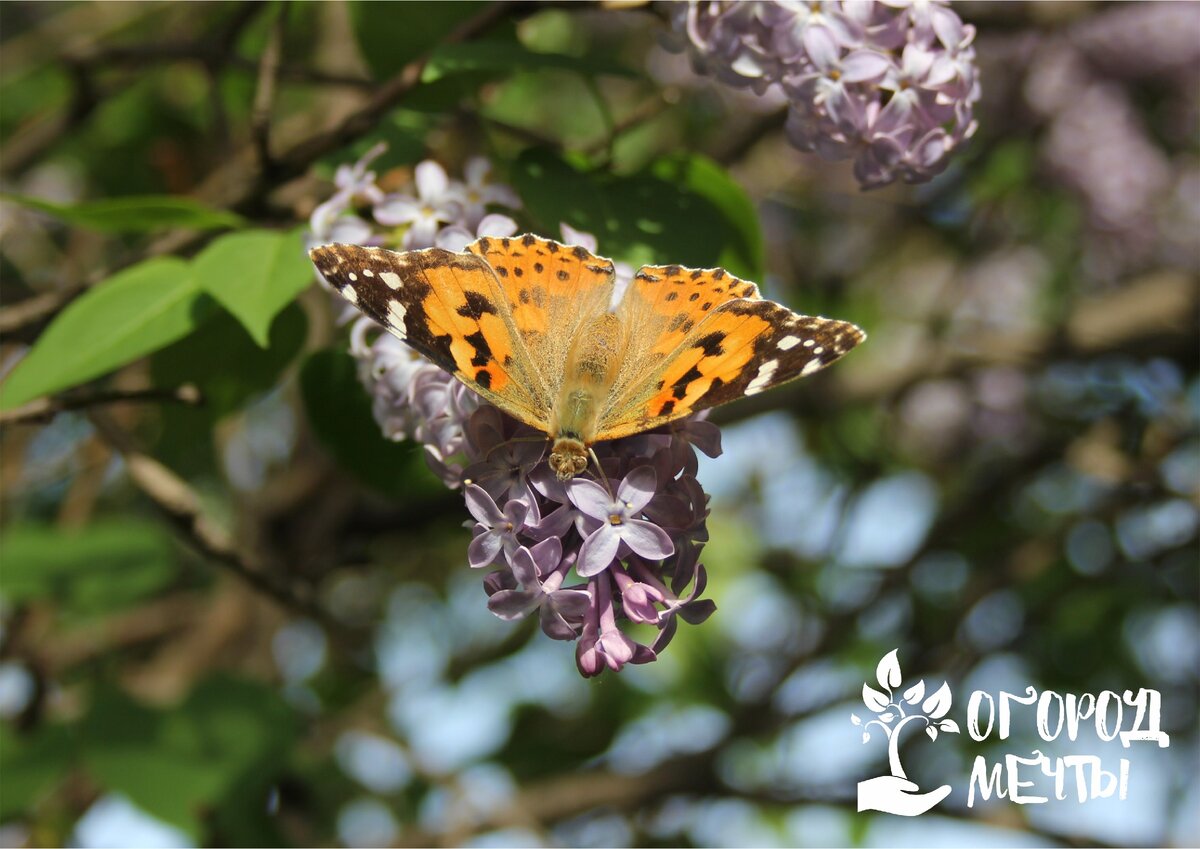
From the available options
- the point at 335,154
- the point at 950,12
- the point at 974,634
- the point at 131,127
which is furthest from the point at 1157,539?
the point at 131,127

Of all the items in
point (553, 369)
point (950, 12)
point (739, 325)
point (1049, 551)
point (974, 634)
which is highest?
point (950, 12)

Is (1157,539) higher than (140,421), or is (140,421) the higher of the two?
(140,421)

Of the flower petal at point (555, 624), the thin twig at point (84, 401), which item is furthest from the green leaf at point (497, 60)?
the flower petal at point (555, 624)

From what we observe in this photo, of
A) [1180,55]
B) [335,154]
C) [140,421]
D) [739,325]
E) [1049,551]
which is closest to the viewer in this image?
[739,325]

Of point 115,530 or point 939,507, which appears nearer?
point 115,530

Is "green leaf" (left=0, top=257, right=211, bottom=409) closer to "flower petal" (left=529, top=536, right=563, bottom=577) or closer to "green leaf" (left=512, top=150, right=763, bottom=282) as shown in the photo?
"green leaf" (left=512, top=150, right=763, bottom=282)

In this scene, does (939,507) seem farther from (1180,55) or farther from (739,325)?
(739,325)
